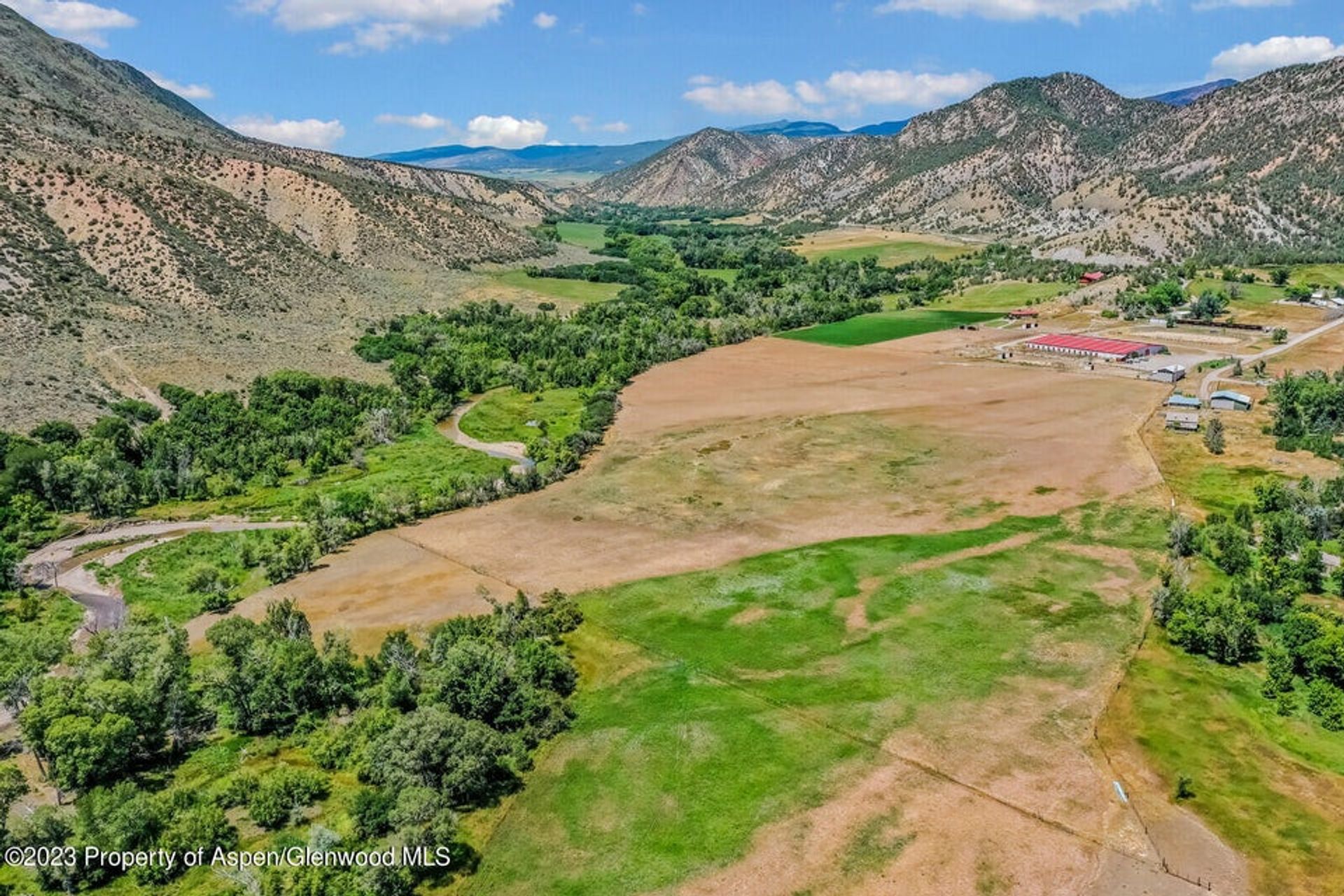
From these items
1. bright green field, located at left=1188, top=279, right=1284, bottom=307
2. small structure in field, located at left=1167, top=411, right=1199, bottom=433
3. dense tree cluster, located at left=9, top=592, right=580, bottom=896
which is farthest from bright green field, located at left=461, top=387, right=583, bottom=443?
bright green field, located at left=1188, top=279, right=1284, bottom=307

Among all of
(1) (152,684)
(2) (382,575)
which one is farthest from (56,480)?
(1) (152,684)

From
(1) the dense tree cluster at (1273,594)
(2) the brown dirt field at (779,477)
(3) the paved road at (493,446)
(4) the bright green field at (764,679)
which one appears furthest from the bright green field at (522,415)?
(1) the dense tree cluster at (1273,594)

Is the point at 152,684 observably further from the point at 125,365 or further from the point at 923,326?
the point at 923,326

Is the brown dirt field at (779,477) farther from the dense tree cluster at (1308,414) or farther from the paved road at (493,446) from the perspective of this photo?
the dense tree cluster at (1308,414)

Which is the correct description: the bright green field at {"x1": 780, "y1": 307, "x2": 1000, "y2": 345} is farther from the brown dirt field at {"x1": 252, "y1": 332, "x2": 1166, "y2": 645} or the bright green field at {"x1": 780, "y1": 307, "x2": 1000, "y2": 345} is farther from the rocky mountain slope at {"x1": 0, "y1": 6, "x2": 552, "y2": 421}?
the rocky mountain slope at {"x1": 0, "y1": 6, "x2": 552, "y2": 421}

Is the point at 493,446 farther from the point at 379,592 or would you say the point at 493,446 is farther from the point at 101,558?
the point at 101,558

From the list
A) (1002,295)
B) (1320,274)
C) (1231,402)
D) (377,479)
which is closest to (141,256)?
(377,479)
